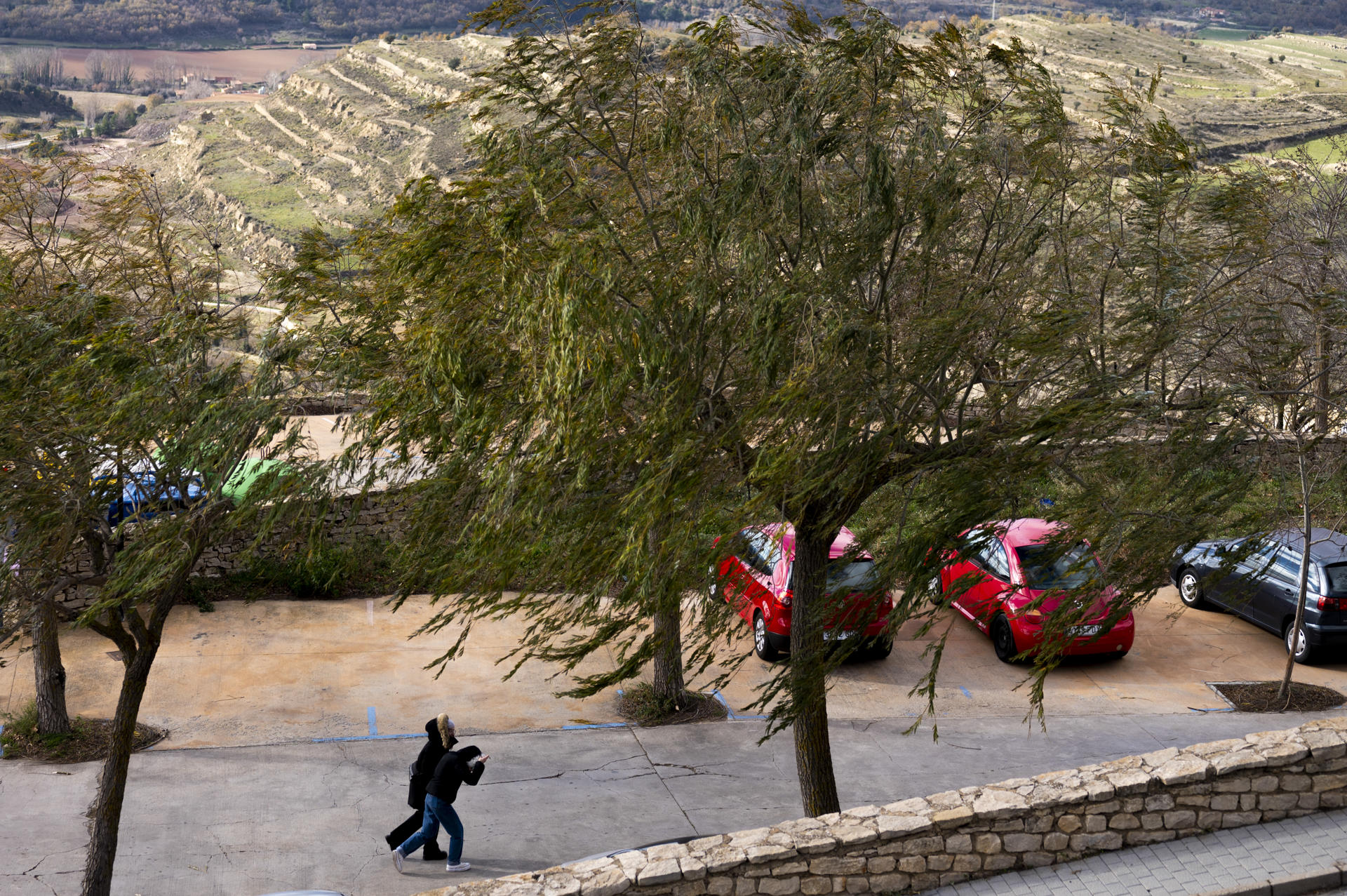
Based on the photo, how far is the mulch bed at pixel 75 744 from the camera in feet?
36.5

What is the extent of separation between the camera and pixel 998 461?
7.56 m

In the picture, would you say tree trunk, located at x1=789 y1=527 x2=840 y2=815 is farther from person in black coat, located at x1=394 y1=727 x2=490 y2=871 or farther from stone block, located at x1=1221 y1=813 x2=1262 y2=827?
stone block, located at x1=1221 y1=813 x2=1262 y2=827

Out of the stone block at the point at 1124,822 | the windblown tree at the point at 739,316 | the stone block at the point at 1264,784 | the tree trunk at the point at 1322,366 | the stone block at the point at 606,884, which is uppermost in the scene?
the windblown tree at the point at 739,316

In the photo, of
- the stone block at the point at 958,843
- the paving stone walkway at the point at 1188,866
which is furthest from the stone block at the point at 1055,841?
the stone block at the point at 958,843

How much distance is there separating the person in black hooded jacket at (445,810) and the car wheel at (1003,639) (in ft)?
26.6

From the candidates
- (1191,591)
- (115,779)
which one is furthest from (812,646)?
(1191,591)

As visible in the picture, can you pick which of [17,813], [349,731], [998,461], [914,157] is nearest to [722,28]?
[914,157]

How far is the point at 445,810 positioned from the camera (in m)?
9.40

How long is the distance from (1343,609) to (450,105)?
13.0 meters

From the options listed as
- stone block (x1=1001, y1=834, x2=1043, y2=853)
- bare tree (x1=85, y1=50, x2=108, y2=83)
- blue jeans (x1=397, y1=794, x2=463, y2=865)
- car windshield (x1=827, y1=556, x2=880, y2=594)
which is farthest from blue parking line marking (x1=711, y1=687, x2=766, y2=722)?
bare tree (x1=85, y1=50, x2=108, y2=83)

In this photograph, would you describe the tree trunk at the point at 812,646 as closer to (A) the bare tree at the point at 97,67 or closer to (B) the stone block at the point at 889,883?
(B) the stone block at the point at 889,883

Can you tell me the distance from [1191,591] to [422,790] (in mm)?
12700

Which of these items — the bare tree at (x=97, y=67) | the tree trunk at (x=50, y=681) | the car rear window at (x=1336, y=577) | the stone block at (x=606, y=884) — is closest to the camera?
the stone block at (x=606, y=884)

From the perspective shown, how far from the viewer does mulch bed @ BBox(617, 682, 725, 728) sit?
42.7ft
